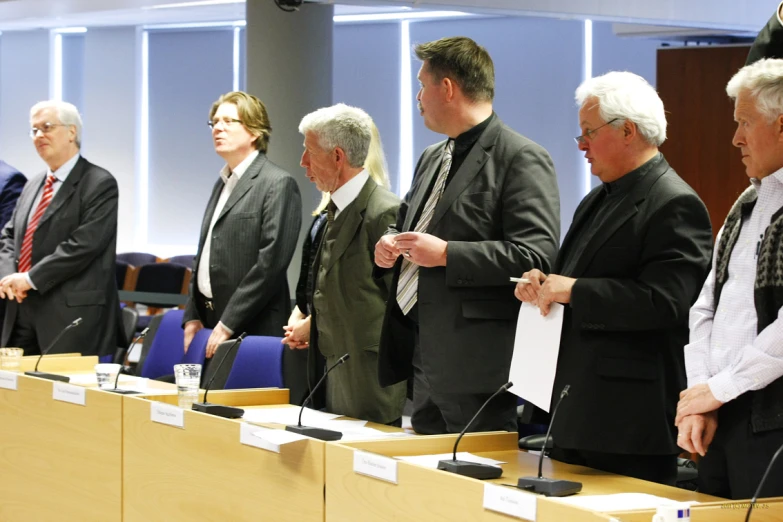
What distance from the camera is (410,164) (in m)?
10.7

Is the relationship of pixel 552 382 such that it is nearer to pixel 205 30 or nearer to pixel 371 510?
pixel 371 510

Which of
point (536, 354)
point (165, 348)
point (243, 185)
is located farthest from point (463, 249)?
point (165, 348)

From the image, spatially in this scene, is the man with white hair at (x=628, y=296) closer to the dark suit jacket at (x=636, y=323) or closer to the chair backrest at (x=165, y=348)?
the dark suit jacket at (x=636, y=323)

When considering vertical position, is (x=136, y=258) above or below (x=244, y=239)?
below

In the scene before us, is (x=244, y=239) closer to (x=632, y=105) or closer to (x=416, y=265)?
(x=416, y=265)

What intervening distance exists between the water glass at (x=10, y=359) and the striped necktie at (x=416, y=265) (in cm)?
173

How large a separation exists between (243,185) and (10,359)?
46.0 inches

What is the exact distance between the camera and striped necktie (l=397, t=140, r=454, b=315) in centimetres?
297

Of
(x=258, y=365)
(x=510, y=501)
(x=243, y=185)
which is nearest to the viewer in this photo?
(x=510, y=501)

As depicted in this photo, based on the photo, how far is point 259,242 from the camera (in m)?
4.29

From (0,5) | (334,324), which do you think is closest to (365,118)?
(334,324)

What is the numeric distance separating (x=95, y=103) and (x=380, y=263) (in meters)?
9.52

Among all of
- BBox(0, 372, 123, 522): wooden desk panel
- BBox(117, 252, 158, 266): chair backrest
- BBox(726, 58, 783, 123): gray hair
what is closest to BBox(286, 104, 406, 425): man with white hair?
BBox(0, 372, 123, 522): wooden desk panel

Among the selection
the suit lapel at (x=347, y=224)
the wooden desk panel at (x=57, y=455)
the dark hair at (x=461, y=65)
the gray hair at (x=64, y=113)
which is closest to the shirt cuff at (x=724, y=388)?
the dark hair at (x=461, y=65)
